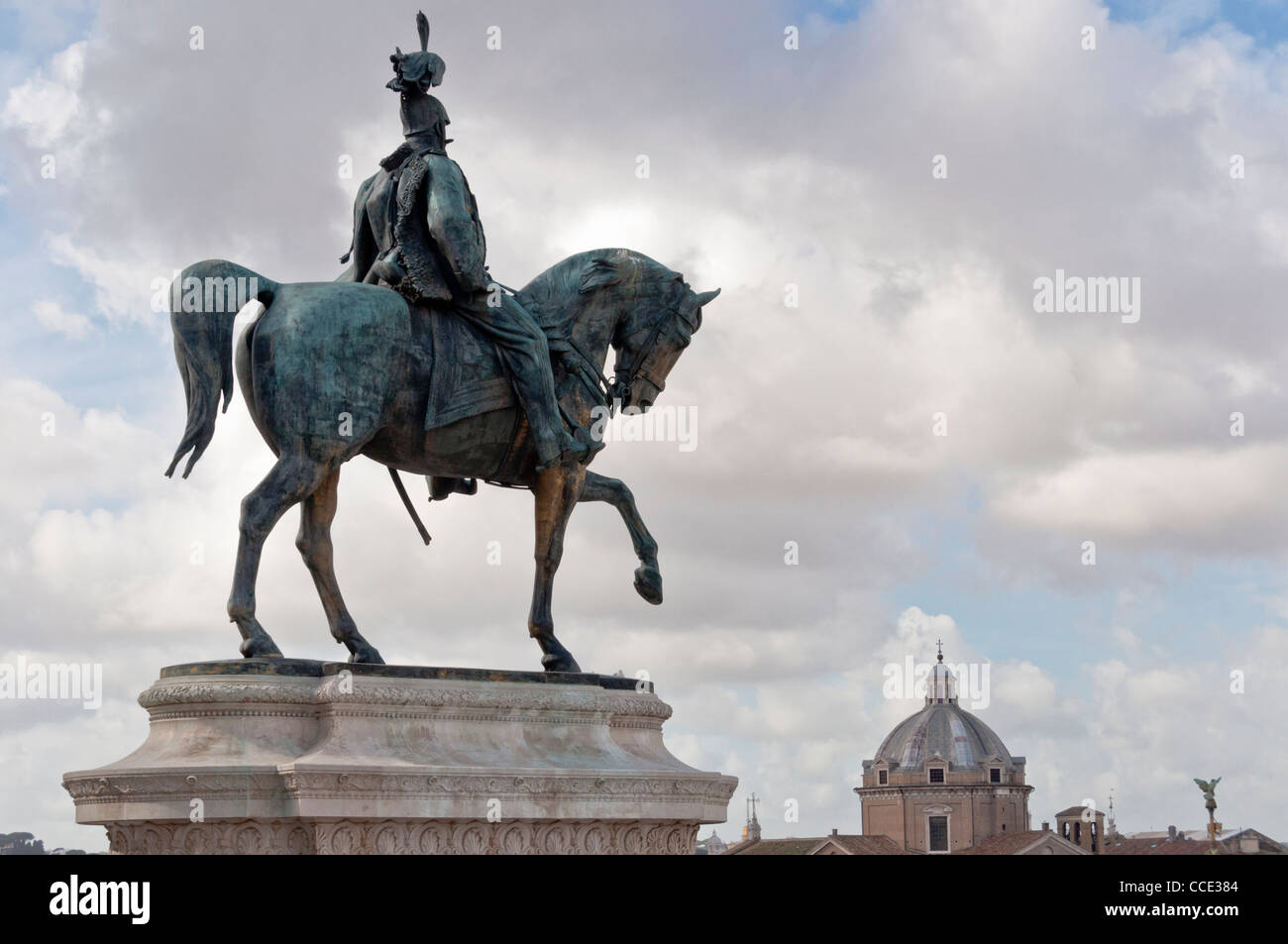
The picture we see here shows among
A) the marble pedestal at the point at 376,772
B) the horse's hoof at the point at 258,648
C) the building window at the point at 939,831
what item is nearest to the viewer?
the marble pedestal at the point at 376,772

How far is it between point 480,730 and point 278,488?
230 centimetres

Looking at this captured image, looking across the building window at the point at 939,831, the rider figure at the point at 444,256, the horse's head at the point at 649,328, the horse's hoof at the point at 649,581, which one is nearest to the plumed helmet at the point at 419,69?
the rider figure at the point at 444,256

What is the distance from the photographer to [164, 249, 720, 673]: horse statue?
1368cm

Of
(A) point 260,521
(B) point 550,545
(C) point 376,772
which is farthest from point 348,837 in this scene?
(B) point 550,545

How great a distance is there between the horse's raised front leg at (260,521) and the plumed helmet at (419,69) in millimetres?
3318

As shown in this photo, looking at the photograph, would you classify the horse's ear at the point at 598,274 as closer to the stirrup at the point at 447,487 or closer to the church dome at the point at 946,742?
the stirrup at the point at 447,487

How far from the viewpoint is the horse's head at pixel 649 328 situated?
51.9 ft

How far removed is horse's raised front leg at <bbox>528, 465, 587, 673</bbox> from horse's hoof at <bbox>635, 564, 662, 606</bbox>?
30.6 inches

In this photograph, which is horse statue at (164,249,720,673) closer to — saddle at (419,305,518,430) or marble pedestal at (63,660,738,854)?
saddle at (419,305,518,430)

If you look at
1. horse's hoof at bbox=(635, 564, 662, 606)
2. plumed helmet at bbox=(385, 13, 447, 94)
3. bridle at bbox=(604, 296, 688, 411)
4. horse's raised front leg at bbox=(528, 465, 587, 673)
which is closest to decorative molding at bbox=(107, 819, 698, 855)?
horse's raised front leg at bbox=(528, 465, 587, 673)
